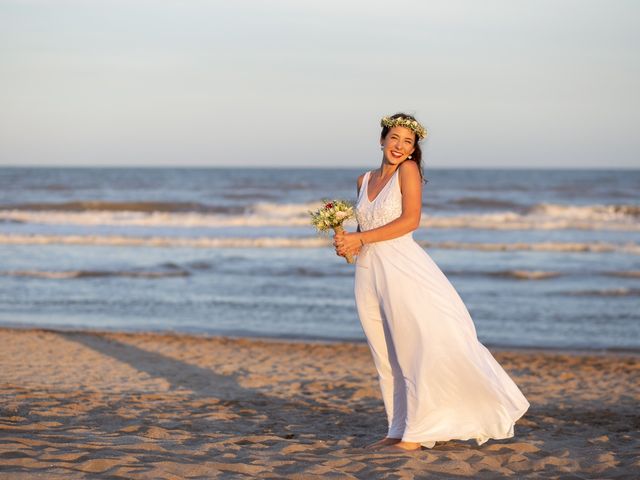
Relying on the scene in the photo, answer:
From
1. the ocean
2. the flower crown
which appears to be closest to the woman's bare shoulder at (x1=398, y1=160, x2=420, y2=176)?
the flower crown

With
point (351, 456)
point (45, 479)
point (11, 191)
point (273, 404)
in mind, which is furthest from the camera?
point (11, 191)

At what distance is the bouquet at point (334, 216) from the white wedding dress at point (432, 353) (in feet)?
0.58

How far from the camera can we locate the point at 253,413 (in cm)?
704

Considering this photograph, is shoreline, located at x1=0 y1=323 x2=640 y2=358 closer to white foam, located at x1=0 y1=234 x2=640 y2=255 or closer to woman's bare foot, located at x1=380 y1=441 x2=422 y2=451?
woman's bare foot, located at x1=380 y1=441 x2=422 y2=451

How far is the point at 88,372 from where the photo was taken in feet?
28.2

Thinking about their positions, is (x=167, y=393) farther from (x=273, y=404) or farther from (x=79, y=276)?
(x=79, y=276)

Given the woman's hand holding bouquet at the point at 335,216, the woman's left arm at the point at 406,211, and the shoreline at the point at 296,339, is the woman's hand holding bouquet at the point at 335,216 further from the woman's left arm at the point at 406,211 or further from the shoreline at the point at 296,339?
the shoreline at the point at 296,339

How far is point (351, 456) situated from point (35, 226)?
24.7m

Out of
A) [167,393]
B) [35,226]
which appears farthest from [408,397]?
[35,226]

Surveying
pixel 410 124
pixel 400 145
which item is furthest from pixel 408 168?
pixel 410 124

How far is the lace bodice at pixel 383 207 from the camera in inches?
210

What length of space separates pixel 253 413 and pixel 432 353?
2320mm

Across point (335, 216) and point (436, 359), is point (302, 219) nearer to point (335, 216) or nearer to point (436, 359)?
point (335, 216)

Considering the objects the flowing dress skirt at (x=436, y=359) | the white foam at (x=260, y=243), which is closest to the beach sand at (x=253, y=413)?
the flowing dress skirt at (x=436, y=359)
